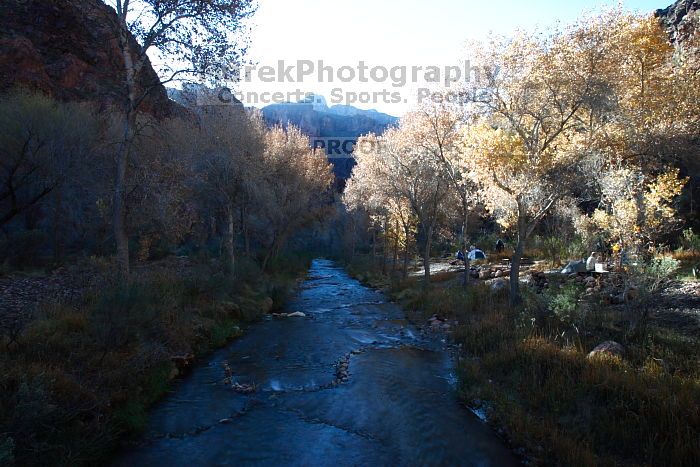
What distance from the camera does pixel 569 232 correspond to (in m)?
28.3

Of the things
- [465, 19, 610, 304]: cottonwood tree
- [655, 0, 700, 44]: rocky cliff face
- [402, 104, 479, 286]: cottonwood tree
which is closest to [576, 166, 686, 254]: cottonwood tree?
[465, 19, 610, 304]: cottonwood tree

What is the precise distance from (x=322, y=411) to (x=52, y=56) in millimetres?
32233

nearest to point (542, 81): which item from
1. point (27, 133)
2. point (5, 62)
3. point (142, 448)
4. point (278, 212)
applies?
point (142, 448)

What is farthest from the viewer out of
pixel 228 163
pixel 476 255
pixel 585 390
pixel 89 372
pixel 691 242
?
pixel 476 255

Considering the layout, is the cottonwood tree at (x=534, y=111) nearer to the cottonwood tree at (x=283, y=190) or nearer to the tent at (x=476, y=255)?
the cottonwood tree at (x=283, y=190)

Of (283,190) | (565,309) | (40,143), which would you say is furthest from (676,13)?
(40,143)

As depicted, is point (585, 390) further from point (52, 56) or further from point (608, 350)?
point (52, 56)

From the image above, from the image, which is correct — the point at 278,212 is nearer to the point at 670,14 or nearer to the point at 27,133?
the point at 27,133

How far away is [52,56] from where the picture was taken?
2902 cm

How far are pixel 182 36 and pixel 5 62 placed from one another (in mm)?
20769

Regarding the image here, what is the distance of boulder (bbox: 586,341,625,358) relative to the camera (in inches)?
340

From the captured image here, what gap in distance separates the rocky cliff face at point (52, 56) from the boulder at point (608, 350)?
80.7 ft

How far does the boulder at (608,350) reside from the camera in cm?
863

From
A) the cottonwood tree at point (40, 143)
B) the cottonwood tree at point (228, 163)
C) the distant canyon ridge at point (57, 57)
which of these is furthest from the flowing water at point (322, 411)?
the distant canyon ridge at point (57, 57)
